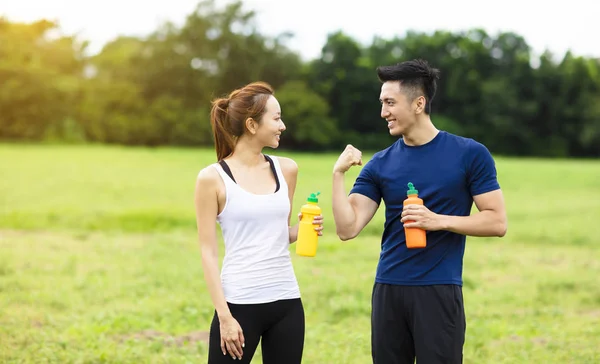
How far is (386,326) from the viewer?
13.1 feet

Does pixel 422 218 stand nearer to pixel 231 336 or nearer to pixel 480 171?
pixel 480 171

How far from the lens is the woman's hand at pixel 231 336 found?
12.0ft

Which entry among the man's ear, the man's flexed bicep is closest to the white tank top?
the man's flexed bicep

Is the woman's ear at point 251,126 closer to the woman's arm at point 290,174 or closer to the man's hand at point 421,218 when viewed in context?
the woman's arm at point 290,174

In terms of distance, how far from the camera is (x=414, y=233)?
3.82m

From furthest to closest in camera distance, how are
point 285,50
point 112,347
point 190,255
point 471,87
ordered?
point 285,50 → point 471,87 → point 190,255 → point 112,347

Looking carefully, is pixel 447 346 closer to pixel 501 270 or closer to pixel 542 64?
pixel 501 270

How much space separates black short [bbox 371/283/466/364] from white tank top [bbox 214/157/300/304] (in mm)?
513

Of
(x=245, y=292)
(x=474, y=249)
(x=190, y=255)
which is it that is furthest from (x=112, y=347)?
(x=474, y=249)

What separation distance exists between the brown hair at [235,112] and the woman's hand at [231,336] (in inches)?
34.1

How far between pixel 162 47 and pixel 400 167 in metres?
65.3

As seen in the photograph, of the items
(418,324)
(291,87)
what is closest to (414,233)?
(418,324)

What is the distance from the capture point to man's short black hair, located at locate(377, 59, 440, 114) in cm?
413

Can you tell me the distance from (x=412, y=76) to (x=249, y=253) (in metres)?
1.29
